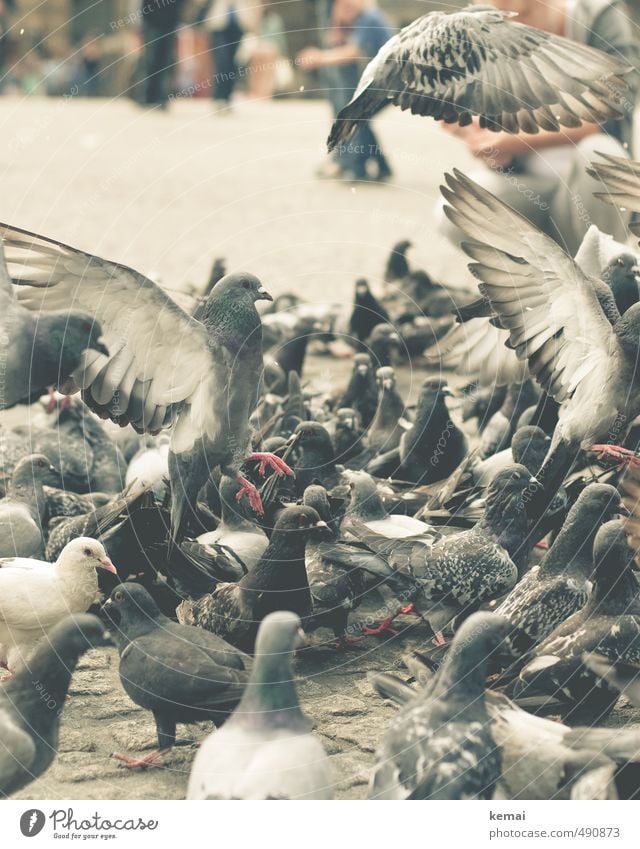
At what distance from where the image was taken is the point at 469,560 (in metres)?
4.88

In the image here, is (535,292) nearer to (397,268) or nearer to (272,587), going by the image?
(272,587)

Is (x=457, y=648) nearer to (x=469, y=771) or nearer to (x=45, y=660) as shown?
(x=469, y=771)

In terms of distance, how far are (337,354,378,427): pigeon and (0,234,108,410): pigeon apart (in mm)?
2050

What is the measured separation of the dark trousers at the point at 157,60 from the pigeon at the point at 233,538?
14.2 m

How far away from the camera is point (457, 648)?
3.76 meters

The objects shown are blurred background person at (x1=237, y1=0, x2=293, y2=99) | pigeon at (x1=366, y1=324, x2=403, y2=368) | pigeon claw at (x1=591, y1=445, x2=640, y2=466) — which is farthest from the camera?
blurred background person at (x1=237, y1=0, x2=293, y2=99)

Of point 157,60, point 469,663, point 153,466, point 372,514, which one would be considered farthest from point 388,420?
point 157,60

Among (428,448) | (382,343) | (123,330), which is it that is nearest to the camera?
(123,330)

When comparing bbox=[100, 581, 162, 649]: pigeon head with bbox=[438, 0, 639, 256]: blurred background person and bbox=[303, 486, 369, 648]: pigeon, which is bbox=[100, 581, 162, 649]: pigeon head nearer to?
bbox=[303, 486, 369, 648]: pigeon

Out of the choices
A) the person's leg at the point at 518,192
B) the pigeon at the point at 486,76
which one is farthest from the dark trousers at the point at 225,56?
the pigeon at the point at 486,76

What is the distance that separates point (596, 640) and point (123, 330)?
2.20 m

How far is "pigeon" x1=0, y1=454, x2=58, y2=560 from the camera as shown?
209 inches

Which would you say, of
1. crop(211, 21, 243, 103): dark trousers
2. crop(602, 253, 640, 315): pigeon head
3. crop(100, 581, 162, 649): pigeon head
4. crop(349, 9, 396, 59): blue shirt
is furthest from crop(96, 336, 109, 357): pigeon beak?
crop(211, 21, 243, 103): dark trousers
